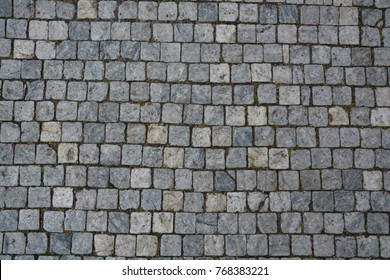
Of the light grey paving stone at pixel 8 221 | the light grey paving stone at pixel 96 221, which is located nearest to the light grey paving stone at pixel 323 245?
the light grey paving stone at pixel 96 221

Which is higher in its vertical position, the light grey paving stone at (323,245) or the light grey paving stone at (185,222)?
the light grey paving stone at (185,222)

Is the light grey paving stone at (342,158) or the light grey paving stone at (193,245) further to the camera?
the light grey paving stone at (342,158)

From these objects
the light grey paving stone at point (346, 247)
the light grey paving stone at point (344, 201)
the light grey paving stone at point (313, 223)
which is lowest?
the light grey paving stone at point (346, 247)

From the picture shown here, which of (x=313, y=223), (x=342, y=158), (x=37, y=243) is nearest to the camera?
(x=37, y=243)

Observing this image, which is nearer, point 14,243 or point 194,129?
point 14,243

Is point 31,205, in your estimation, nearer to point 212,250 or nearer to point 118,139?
point 118,139

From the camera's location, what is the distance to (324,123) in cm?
583

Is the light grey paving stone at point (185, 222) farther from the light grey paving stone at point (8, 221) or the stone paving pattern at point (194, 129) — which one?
the light grey paving stone at point (8, 221)

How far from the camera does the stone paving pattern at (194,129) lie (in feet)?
18.4

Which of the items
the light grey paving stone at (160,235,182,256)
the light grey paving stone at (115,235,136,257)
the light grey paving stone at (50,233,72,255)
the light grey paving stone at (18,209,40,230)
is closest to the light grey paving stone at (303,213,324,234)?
the light grey paving stone at (160,235,182,256)

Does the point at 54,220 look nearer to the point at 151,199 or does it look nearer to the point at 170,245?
the point at 151,199

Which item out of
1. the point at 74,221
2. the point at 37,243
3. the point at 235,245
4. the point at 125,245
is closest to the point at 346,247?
the point at 235,245

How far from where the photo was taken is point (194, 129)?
18.9 ft

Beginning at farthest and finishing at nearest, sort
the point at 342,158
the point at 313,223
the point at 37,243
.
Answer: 1. the point at 342,158
2. the point at 313,223
3. the point at 37,243
